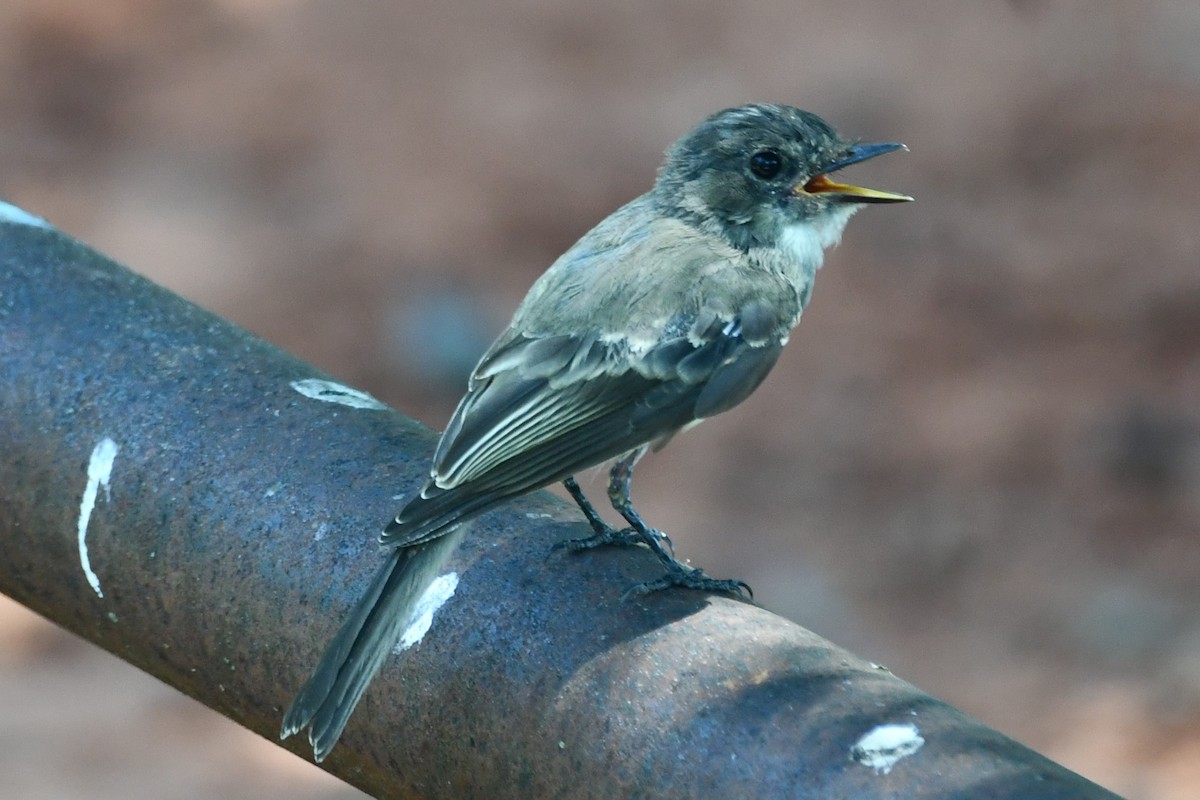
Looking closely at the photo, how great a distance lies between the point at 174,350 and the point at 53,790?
3.23 metres

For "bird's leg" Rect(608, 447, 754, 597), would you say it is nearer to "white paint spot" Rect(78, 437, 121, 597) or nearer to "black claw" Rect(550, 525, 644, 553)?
"black claw" Rect(550, 525, 644, 553)

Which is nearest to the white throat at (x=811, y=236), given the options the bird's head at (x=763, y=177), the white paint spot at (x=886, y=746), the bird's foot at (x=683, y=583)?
the bird's head at (x=763, y=177)

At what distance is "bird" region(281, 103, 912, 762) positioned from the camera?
10.2 ft

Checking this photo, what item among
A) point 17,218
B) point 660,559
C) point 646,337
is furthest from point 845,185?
point 17,218

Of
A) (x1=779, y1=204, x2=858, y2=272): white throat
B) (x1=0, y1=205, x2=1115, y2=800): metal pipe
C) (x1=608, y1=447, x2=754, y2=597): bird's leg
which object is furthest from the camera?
(x1=779, y1=204, x2=858, y2=272): white throat

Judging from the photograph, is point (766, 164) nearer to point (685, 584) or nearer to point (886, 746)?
point (685, 584)

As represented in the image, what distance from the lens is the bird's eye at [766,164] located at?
425 centimetres

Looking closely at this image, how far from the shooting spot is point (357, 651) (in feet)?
8.95

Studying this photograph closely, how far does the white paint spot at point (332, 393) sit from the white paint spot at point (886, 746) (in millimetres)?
1346

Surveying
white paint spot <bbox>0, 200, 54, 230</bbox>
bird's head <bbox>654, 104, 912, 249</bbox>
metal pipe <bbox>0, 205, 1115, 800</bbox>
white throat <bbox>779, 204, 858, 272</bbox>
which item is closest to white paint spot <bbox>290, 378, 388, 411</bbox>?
metal pipe <bbox>0, 205, 1115, 800</bbox>

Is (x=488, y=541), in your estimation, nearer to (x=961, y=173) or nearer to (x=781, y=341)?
(x=781, y=341)

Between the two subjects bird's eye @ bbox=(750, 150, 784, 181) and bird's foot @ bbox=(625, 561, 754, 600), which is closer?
bird's foot @ bbox=(625, 561, 754, 600)

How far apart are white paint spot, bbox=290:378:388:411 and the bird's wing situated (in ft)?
0.60

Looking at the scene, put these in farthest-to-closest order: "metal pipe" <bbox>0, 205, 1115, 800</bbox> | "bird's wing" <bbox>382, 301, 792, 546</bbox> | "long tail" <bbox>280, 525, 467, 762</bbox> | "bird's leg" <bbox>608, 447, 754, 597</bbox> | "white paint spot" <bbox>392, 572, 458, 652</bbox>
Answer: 1. "bird's wing" <bbox>382, 301, 792, 546</bbox>
2. "bird's leg" <bbox>608, 447, 754, 597</bbox>
3. "white paint spot" <bbox>392, 572, 458, 652</bbox>
4. "long tail" <bbox>280, 525, 467, 762</bbox>
5. "metal pipe" <bbox>0, 205, 1115, 800</bbox>
